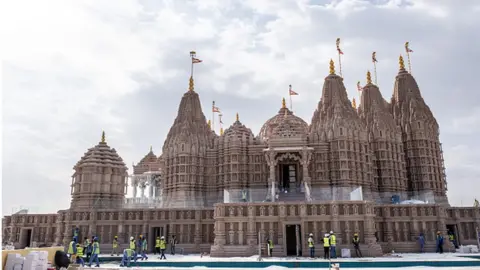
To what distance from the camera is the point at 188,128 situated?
55656 millimetres

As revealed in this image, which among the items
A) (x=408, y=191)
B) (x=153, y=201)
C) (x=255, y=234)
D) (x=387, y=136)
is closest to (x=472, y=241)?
(x=408, y=191)

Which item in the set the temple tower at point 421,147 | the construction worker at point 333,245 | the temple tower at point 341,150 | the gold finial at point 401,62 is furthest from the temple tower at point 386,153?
the construction worker at point 333,245

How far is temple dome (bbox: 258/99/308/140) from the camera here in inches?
1940

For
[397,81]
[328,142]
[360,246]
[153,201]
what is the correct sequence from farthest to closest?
[397,81]
[328,142]
[153,201]
[360,246]

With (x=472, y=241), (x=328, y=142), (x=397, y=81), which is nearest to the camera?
(x=472, y=241)

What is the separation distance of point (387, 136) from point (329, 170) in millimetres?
10495

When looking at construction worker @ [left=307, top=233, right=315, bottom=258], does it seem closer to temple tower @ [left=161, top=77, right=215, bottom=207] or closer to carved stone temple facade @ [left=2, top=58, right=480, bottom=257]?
carved stone temple facade @ [left=2, top=58, right=480, bottom=257]

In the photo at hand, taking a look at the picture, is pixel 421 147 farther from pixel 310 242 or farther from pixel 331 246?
pixel 310 242

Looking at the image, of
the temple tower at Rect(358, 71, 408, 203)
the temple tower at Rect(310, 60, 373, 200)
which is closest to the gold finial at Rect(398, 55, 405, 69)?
the temple tower at Rect(358, 71, 408, 203)

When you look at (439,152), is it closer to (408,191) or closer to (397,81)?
(408,191)

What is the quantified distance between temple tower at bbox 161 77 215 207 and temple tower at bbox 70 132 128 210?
5999 mm

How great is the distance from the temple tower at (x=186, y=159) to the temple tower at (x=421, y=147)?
1086 inches

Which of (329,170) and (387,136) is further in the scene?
(387,136)

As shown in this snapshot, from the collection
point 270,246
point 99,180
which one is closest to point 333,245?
point 270,246
